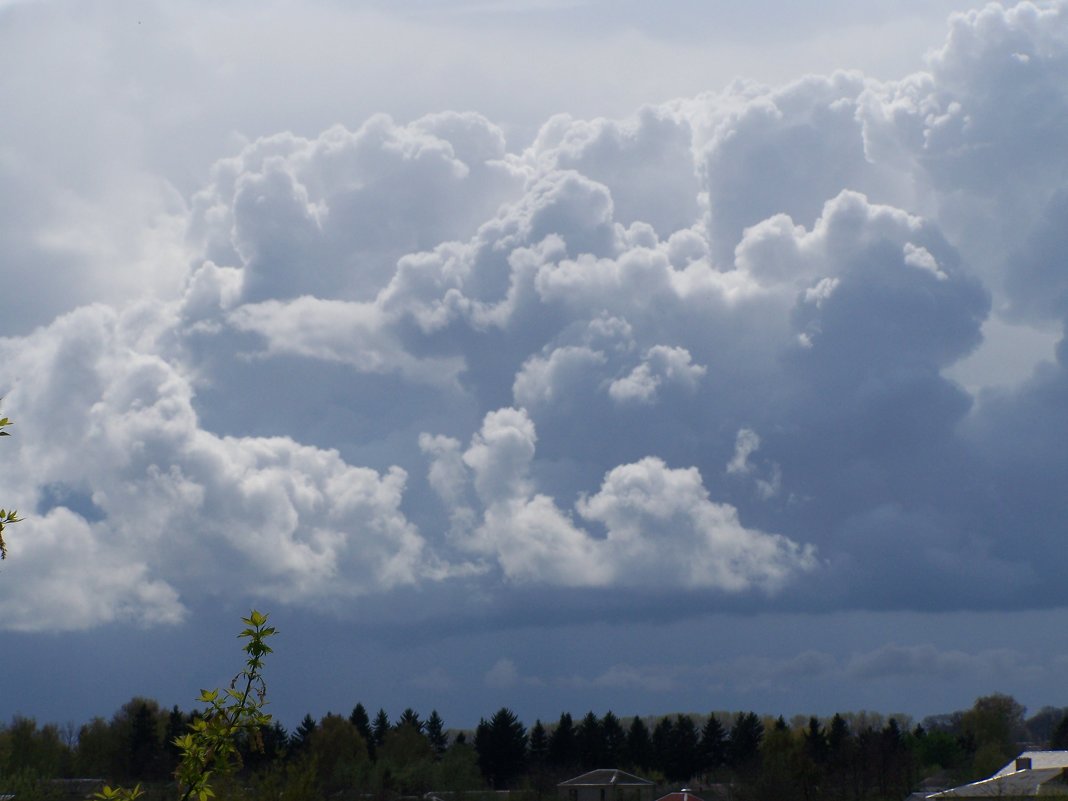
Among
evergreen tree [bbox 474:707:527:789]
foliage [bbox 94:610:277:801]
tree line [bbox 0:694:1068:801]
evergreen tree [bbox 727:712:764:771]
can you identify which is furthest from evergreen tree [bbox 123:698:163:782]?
foliage [bbox 94:610:277:801]

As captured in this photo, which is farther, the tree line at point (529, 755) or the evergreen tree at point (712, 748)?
the evergreen tree at point (712, 748)

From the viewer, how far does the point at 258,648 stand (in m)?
9.09

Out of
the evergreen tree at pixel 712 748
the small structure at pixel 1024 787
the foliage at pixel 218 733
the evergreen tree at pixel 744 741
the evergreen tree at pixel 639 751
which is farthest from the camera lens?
the evergreen tree at pixel 639 751

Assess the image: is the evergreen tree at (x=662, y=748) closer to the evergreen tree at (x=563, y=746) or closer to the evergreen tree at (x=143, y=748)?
the evergreen tree at (x=563, y=746)

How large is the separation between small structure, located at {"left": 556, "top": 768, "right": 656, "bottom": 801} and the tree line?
2344 millimetres

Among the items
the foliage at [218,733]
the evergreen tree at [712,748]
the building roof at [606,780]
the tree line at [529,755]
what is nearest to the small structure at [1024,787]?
the tree line at [529,755]

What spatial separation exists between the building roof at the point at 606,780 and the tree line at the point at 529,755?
8.60ft

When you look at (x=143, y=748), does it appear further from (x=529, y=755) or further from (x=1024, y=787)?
(x=1024, y=787)

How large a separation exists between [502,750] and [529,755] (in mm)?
5388

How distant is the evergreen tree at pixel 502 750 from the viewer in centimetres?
12781

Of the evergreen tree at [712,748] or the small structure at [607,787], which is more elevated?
the evergreen tree at [712,748]

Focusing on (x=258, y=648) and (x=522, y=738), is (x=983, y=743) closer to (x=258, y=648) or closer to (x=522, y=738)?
(x=522, y=738)

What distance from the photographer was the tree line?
113m

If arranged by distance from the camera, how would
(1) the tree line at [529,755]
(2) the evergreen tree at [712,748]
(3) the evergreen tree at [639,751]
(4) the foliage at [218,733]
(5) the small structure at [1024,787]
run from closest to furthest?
1. (4) the foliage at [218,733]
2. (5) the small structure at [1024,787]
3. (1) the tree line at [529,755]
4. (2) the evergreen tree at [712,748]
5. (3) the evergreen tree at [639,751]
